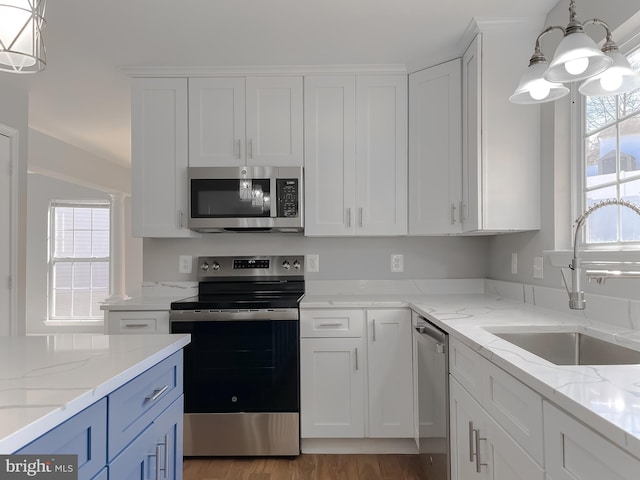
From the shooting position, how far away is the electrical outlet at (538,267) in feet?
7.35

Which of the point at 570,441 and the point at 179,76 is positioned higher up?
the point at 179,76

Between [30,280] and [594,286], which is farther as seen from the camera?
[30,280]

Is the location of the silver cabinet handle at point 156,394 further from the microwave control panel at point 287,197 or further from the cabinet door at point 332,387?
the microwave control panel at point 287,197

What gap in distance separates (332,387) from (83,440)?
1748 millimetres

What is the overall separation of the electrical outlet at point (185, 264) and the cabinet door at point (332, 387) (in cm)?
109

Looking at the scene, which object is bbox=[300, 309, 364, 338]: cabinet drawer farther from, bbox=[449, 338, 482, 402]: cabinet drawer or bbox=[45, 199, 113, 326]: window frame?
bbox=[45, 199, 113, 326]: window frame

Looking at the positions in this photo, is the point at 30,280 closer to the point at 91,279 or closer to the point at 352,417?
the point at 91,279

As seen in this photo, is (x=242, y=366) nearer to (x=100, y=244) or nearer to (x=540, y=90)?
(x=540, y=90)

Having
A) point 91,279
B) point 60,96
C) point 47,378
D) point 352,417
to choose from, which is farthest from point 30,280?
point 47,378

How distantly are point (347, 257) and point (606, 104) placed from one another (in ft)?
5.70

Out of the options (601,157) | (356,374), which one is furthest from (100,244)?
(601,157)

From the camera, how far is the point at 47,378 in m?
0.92

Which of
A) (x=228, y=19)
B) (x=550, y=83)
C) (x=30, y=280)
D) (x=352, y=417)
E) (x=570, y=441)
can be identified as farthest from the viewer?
(x=30, y=280)

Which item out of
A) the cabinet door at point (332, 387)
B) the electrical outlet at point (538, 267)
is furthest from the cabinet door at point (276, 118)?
the electrical outlet at point (538, 267)
